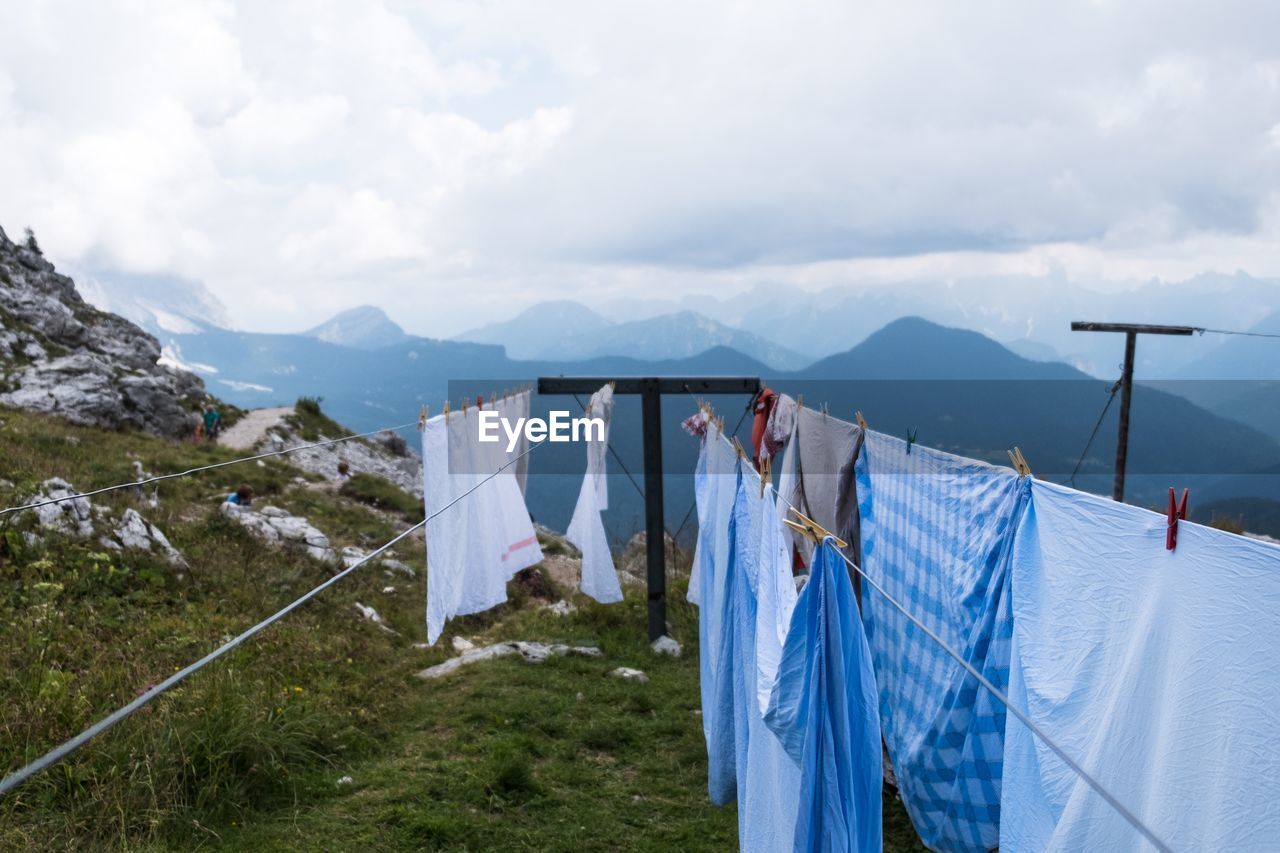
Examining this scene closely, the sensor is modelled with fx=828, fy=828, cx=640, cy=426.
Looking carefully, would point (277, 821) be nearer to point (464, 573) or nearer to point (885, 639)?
point (464, 573)

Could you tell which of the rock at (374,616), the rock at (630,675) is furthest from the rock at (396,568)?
the rock at (630,675)

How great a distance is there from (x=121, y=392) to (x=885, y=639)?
1990cm

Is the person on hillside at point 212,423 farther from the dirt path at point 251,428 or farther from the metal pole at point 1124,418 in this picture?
the metal pole at point 1124,418

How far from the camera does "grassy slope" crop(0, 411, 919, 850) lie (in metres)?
4.36

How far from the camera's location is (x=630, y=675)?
765 cm

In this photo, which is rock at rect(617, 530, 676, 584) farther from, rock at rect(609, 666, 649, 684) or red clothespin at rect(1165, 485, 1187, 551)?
red clothespin at rect(1165, 485, 1187, 551)

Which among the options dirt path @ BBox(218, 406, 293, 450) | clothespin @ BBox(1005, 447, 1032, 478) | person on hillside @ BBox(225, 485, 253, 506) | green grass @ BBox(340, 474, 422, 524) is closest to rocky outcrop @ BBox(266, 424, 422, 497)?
dirt path @ BBox(218, 406, 293, 450)

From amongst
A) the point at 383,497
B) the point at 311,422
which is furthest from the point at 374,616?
the point at 311,422

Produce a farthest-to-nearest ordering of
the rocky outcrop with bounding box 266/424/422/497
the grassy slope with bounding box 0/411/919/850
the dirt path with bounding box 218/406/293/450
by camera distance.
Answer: the dirt path with bounding box 218/406/293/450 → the rocky outcrop with bounding box 266/424/422/497 → the grassy slope with bounding box 0/411/919/850

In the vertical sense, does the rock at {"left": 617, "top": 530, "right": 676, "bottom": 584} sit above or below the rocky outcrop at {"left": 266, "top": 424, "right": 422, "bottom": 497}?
below

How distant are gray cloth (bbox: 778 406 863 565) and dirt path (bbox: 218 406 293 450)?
18.0 m

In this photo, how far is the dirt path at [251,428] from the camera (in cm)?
2200

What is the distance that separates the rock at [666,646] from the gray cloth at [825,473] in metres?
3.72

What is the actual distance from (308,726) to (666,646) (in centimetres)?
392
